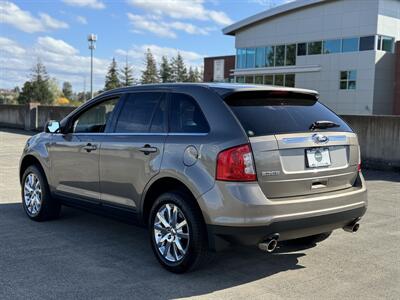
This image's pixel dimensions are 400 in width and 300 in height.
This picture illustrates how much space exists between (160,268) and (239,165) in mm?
1397

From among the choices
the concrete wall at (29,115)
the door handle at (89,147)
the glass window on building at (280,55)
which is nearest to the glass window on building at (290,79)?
the glass window on building at (280,55)

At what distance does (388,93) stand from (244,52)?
14.3 m

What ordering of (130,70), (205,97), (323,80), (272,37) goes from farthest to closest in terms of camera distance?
(130,70) < (272,37) < (323,80) < (205,97)

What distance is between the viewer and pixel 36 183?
21.5 ft

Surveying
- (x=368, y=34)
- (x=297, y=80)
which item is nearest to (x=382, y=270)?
(x=368, y=34)

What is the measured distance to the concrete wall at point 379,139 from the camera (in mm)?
12008

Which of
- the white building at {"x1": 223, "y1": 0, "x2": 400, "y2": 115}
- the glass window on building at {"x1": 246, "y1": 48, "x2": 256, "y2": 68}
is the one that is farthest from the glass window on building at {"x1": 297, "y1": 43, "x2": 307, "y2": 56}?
the glass window on building at {"x1": 246, "y1": 48, "x2": 256, "y2": 68}

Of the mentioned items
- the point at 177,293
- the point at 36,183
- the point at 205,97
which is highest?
the point at 205,97

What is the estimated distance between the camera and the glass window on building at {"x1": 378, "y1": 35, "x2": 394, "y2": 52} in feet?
123

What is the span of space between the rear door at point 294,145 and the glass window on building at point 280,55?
39642 mm

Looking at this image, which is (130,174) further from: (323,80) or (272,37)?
(272,37)

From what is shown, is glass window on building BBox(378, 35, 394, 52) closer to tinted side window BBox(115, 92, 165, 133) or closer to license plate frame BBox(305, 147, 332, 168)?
tinted side window BBox(115, 92, 165, 133)

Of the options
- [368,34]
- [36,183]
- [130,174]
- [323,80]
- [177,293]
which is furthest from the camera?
[323,80]

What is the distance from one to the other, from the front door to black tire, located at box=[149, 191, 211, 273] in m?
1.35
